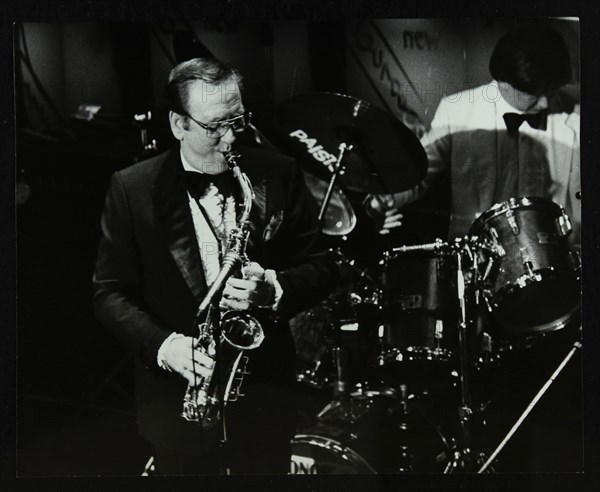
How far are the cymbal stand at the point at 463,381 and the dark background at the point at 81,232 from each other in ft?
0.59

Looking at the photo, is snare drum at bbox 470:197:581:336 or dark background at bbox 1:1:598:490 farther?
dark background at bbox 1:1:598:490

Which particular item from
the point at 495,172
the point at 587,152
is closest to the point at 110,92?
the point at 495,172

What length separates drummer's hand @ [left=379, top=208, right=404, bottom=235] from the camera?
256 cm

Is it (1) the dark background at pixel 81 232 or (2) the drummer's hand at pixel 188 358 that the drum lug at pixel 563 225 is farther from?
(2) the drummer's hand at pixel 188 358

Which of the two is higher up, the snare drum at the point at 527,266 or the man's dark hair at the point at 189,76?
the man's dark hair at the point at 189,76

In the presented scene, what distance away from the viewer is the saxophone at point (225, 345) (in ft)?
Result: 8.30

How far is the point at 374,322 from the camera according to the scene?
2510mm

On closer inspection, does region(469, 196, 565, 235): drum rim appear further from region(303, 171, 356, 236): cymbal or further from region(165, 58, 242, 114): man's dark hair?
region(165, 58, 242, 114): man's dark hair

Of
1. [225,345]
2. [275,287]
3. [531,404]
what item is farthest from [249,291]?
[531,404]

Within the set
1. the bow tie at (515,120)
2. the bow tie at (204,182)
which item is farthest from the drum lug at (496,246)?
the bow tie at (204,182)

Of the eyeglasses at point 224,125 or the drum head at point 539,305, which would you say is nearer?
the drum head at point 539,305

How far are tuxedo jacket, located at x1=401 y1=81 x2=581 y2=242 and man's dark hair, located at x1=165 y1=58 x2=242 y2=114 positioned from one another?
2.35 feet

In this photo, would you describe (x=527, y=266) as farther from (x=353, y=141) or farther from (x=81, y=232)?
(x=81, y=232)

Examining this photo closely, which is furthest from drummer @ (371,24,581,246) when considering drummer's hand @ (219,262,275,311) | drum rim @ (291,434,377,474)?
drum rim @ (291,434,377,474)
